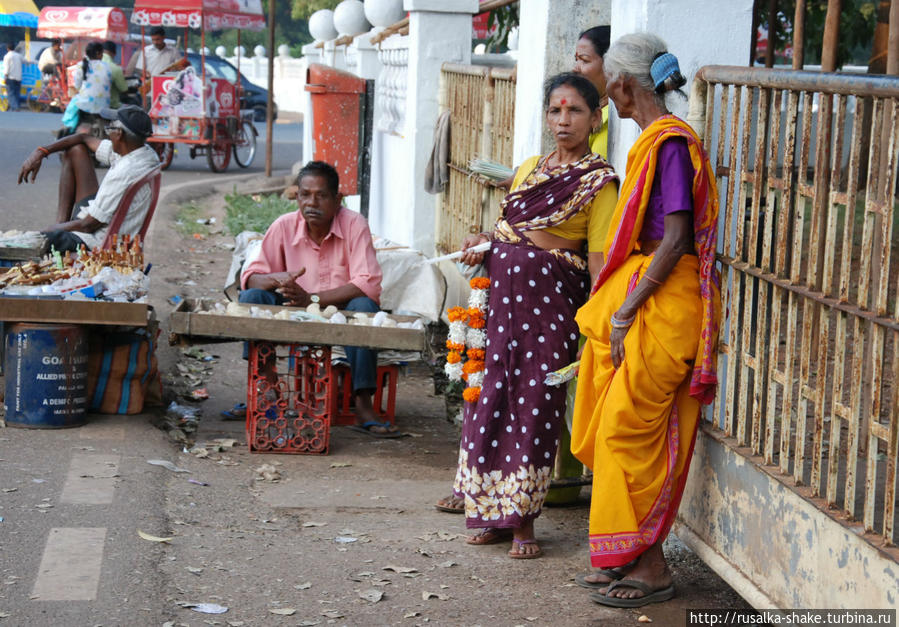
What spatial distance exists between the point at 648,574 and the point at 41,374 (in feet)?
10.6

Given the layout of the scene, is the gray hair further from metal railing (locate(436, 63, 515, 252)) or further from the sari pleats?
metal railing (locate(436, 63, 515, 252))

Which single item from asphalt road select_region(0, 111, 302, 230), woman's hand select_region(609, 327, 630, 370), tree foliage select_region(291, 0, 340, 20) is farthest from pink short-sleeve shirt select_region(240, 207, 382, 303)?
tree foliage select_region(291, 0, 340, 20)

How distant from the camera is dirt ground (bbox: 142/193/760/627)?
12.4 feet

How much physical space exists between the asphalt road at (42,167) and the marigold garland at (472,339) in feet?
29.2

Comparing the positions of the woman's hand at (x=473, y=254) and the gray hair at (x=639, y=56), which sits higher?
the gray hair at (x=639, y=56)

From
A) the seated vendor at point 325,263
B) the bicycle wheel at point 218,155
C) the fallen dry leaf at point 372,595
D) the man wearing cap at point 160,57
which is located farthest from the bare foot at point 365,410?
the man wearing cap at point 160,57

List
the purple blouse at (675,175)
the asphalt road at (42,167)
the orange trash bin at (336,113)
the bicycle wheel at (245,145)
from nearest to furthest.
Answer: the purple blouse at (675,175) < the orange trash bin at (336,113) < the asphalt road at (42,167) < the bicycle wheel at (245,145)

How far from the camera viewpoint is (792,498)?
3.31 metres

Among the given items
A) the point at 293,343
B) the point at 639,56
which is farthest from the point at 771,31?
the point at 639,56

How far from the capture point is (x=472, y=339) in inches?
177

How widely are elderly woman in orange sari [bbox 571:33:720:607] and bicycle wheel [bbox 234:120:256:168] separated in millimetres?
16067

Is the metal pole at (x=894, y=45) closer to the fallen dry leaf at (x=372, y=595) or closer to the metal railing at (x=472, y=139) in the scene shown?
the metal railing at (x=472, y=139)

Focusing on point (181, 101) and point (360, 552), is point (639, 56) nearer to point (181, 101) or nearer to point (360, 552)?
point (360, 552)

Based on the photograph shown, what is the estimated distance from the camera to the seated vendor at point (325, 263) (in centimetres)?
604
